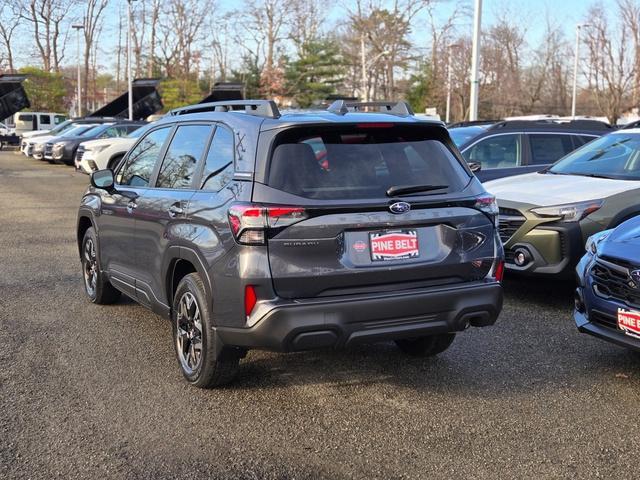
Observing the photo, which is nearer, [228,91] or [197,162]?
[197,162]

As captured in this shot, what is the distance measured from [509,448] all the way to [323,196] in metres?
1.63

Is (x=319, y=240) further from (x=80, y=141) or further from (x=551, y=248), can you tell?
(x=80, y=141)

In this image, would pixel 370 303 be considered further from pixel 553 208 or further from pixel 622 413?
pixel 553 208

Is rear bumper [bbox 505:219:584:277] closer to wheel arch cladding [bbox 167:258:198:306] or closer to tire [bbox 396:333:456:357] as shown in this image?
tire [bbox 396:333:456:357]

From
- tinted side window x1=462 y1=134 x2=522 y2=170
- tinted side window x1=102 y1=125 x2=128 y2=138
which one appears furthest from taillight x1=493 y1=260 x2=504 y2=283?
tinted side window x1=102 y1=125 x2=128 y2=138

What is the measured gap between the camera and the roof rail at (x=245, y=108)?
13.7ft

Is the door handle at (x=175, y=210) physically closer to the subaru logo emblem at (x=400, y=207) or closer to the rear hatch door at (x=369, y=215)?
the rear hatch door at (x=369, y=215)

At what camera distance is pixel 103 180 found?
5.73 metres

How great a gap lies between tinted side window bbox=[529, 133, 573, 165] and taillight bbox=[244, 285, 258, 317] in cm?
700

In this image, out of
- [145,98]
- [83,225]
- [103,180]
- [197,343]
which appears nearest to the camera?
[197,343]

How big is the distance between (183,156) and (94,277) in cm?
213

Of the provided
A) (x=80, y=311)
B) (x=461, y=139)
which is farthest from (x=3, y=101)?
(x=80, y=311)

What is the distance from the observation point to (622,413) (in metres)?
4.08

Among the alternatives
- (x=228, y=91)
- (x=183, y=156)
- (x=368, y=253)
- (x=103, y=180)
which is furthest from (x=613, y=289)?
(x=228, y=91)
